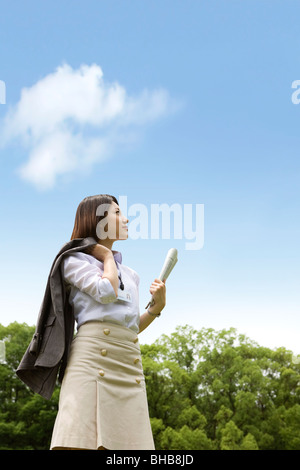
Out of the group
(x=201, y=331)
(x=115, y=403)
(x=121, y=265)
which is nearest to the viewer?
(x=115, y=403)

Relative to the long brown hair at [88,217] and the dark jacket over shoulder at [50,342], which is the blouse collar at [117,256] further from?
the dark jacket over shoulder at [50,342]

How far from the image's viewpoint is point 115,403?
3074 millimetres

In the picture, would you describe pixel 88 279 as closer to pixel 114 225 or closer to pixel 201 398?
pixel 114 225

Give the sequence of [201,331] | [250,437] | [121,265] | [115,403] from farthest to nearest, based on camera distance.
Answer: [201,331] < [250,437] < [121,265] < [115,403]

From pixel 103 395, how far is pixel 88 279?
65cm

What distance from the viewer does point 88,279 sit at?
3229 mm

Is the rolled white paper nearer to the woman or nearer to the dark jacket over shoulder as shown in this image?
the woman

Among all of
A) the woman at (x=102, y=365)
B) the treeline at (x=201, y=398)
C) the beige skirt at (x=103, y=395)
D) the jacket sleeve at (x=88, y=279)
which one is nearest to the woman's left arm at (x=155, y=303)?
the woman at (x=102, y=365)

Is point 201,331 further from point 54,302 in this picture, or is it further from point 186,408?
point 54,302

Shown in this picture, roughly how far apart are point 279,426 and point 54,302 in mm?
29302

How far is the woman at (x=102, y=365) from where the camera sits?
2.96 meters
